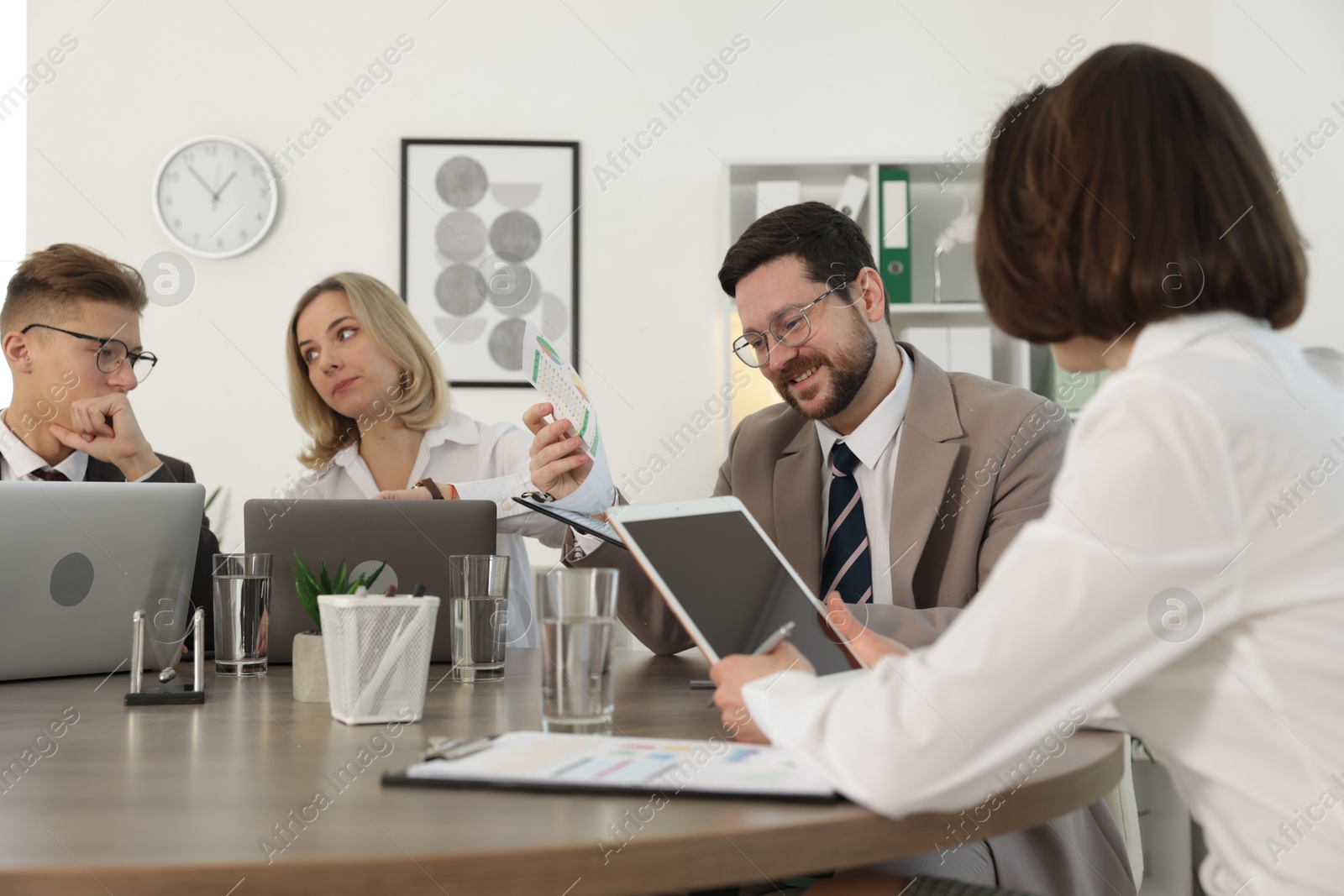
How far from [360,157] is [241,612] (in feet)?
7.35

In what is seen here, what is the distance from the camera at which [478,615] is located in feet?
4.53

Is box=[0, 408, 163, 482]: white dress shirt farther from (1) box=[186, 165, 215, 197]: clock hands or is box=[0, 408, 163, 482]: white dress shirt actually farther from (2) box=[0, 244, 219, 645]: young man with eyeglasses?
(1) box=[186, 165, 215, 197]: clock hands

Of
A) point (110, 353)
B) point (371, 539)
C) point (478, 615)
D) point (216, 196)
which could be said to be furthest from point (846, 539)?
point (216, 196)

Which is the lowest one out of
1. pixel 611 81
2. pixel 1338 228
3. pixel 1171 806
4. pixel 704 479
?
pixel 1171 806

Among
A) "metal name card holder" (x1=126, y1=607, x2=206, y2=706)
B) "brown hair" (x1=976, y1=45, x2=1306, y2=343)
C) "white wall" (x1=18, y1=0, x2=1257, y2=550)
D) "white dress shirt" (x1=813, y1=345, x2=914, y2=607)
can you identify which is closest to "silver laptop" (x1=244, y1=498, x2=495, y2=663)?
"metal name card holder" (x1=126, y1=607, x2=206, y2=706)

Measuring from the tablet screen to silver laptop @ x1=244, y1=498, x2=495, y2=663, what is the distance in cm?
41

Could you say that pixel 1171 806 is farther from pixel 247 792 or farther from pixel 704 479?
pixel 247 792

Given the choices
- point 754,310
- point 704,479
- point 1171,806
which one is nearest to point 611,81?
point 704,479

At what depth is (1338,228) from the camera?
9.22 ft

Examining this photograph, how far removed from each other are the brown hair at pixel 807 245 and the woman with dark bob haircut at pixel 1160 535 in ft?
3.39

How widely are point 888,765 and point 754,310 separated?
1330 millimetres

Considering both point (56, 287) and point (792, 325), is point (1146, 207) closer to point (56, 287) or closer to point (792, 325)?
point (792, 325)

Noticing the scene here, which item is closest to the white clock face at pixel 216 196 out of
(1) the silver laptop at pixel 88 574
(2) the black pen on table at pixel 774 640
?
(1) the silver laptop at pixel 88 574

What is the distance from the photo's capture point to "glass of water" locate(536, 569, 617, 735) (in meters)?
0.96
